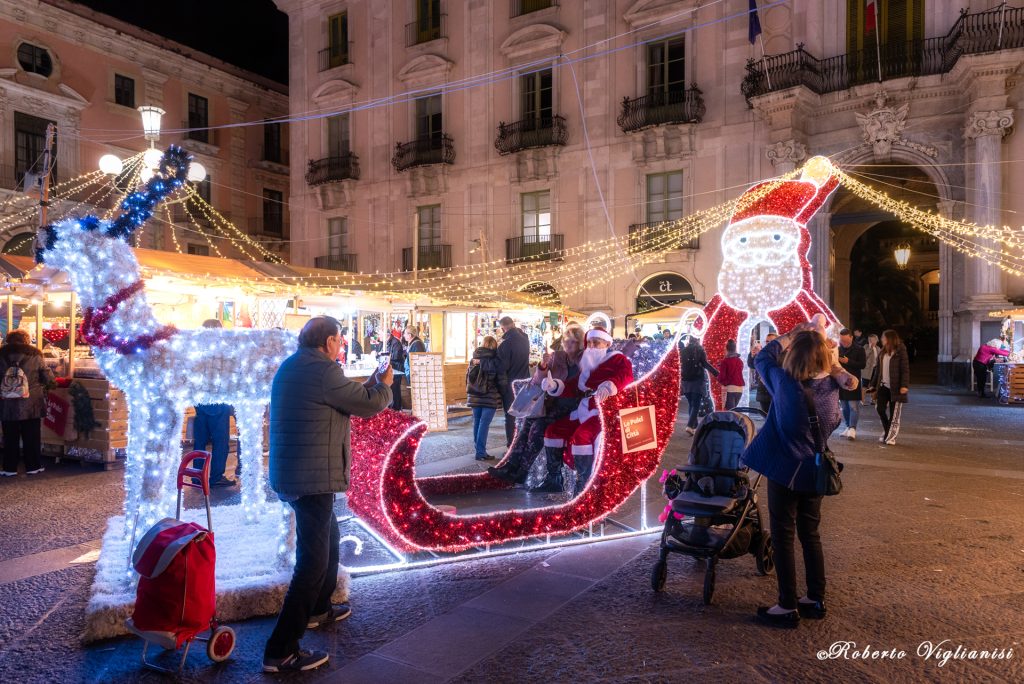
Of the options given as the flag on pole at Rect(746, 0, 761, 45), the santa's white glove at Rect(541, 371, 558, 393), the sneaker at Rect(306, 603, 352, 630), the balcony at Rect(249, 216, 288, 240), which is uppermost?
the flag on pole at Rect(746, 0, 761, 45)

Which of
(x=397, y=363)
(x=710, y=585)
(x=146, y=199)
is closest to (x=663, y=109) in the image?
(x=397, y=363)

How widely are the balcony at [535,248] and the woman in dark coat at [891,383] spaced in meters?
12.8

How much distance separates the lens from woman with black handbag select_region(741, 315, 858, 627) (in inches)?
149

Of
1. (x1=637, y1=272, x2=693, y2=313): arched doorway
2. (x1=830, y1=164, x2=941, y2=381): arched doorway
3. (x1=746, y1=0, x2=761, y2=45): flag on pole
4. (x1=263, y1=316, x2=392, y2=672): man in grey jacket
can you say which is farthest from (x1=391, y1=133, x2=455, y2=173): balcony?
(x1=263, y1=316, x2=392, y2=672): man in grey jacket

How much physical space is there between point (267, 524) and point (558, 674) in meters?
2.81

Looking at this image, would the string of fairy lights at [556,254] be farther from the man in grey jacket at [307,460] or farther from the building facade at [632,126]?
the man in grey jacket at [307,460]

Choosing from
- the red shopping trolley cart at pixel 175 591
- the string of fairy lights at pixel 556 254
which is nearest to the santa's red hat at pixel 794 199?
the string of fairy lights at pixel 556 254

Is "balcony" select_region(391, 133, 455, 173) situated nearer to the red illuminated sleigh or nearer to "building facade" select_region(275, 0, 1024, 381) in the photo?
"building facade" select_region(275, 0, 1024, 381)

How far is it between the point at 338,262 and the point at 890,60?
62.4 feet

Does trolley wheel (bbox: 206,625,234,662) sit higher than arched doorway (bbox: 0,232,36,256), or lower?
lower

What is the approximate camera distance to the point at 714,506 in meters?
4.24

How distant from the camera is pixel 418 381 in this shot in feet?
37.1

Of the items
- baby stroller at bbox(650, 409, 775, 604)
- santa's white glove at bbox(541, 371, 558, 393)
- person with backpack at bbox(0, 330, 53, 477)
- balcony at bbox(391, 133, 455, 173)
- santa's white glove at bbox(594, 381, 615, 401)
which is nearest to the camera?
baby stroller at bbox(650, 409, 775, 604)

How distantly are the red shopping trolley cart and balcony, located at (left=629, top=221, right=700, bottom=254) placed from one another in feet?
59.1
